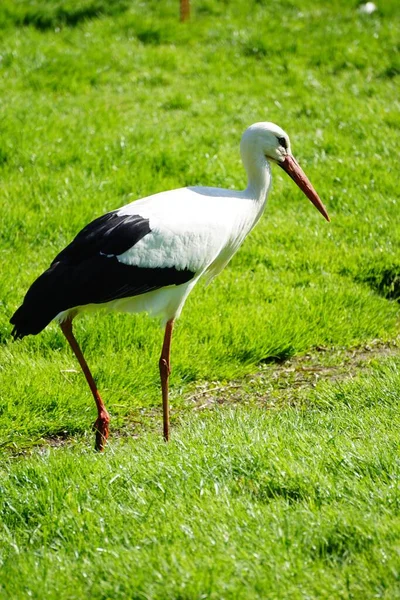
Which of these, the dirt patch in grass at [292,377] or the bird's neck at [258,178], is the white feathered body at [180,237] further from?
the dirt patch in grass at [292,377]

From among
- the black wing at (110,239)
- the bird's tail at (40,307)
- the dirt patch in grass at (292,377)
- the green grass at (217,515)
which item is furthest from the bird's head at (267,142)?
the green grass at (217,515)

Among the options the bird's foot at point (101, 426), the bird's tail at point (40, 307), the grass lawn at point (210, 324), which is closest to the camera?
the grass lawn at point (210, 324)

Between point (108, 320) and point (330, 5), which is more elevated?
point (330, 5)

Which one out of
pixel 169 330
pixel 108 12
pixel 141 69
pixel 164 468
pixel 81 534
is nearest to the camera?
pixel 81 534

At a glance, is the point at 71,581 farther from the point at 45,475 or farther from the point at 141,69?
the point at 141,69

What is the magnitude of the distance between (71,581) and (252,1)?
28.5 feet

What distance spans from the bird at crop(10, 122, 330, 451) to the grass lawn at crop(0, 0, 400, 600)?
529 mm

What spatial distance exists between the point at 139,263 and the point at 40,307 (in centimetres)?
50

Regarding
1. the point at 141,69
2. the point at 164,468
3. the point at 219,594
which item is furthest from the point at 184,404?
the point at 141,69

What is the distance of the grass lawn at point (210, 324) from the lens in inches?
126

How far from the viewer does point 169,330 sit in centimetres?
491

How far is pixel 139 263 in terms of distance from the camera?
4594 mm

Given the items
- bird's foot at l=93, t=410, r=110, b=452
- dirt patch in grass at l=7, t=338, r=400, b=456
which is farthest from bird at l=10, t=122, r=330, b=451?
dirt patch in grass at l=7, t=338, r=400, b=456

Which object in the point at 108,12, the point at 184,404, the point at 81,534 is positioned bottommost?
the point at 184,404
